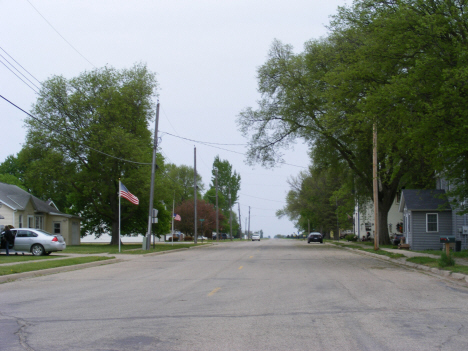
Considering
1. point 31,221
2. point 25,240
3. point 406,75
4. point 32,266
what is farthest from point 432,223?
point 31,221

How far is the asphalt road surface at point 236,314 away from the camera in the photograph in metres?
6.71

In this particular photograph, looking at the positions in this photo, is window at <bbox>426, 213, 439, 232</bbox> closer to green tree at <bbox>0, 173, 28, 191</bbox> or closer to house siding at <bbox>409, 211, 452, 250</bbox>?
house siding at <bbox>409, 211, 452, 250</bbox>

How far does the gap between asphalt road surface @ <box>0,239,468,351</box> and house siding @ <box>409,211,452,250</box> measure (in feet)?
67.3

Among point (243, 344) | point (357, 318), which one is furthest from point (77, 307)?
point (357, 318)

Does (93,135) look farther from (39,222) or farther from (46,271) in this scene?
(46,271)

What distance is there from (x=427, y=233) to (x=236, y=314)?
28.6 meters

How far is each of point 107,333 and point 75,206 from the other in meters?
45.8

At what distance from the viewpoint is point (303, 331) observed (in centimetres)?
733

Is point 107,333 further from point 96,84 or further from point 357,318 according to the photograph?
point 96,84

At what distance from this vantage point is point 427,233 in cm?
3412

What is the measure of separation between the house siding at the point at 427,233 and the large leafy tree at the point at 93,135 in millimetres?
20874

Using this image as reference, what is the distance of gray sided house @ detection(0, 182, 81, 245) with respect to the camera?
122 ft

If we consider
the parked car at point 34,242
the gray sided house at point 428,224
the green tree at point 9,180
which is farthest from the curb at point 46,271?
the green tree at point 9,180

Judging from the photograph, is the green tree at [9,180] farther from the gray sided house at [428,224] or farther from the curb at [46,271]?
the gray sided house at [428,224]
